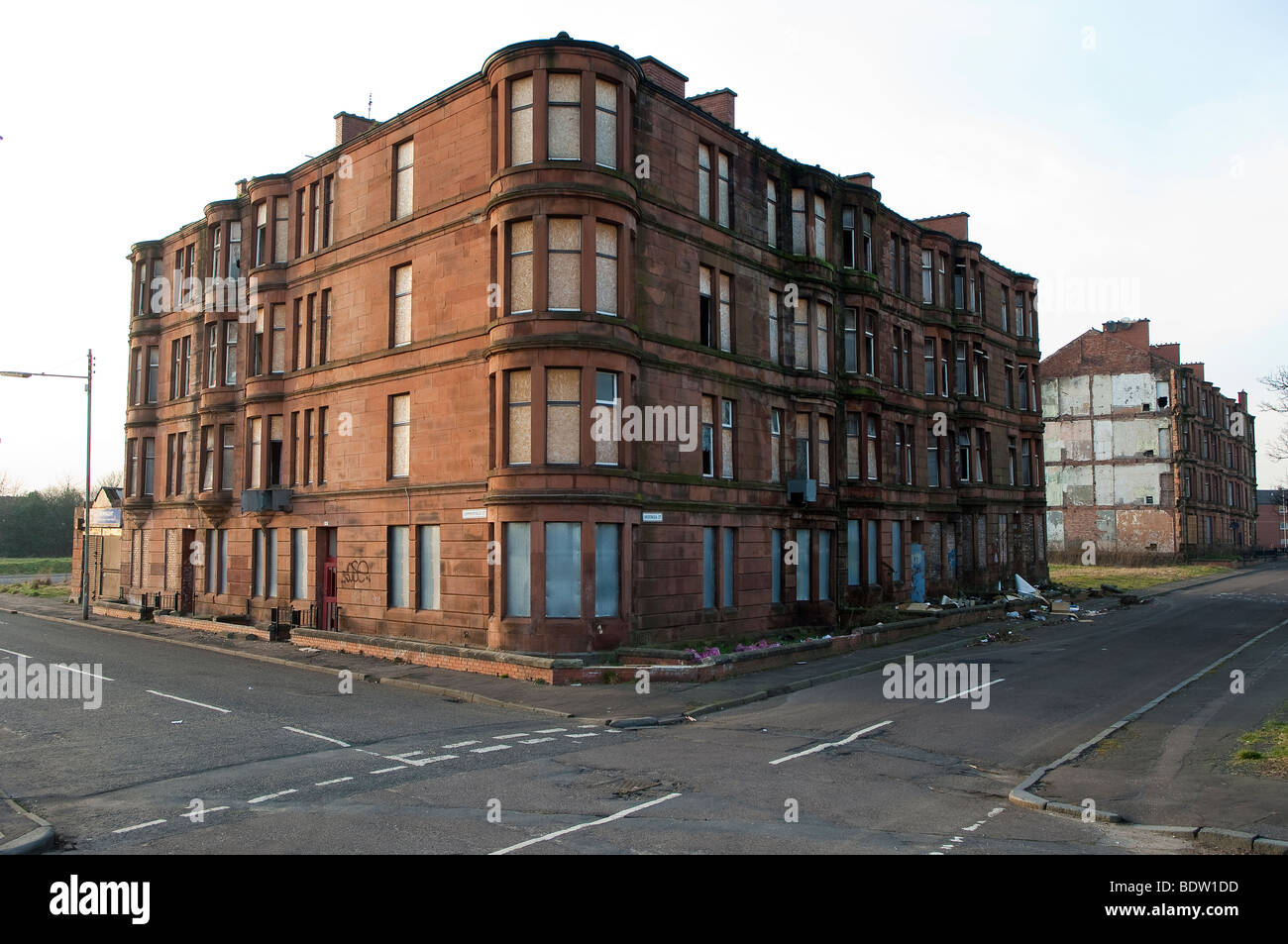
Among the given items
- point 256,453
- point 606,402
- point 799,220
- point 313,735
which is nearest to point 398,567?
point 606,402

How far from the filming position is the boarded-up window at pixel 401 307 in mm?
26281

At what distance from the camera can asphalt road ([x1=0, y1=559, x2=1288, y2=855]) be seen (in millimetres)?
8789

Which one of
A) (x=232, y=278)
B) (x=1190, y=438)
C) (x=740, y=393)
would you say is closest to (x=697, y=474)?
(x=740, y=393)

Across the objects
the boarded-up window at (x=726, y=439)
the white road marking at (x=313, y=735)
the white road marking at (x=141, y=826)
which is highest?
the boarded-up window at (x=726, y=439)

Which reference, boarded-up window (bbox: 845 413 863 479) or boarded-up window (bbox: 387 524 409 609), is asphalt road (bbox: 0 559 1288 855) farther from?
boarded-up window (bbox: 845 413 863 479)

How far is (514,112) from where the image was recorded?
72.9 ft

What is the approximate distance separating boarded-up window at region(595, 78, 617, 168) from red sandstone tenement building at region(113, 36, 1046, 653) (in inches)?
2.0

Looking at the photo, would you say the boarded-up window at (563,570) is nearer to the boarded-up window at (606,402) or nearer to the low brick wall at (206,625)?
the boarded-up window at (606,402)

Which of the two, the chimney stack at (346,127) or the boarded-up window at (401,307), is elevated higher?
the chimney stack at (346,127)

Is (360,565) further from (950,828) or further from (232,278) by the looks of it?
(950,828)

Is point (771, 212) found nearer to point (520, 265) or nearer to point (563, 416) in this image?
point (520, 265)

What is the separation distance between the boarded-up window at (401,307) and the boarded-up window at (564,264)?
255 inches

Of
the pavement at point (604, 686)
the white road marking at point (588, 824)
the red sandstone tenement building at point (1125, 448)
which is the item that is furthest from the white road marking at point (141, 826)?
the red sandstone tenement building at point (1125, 448)

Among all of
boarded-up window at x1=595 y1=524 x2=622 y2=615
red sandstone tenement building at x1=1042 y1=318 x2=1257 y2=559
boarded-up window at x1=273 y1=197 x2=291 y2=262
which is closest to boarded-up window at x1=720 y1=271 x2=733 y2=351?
boarded-up window at x1=595 y1=524 x2=622 y2=615
